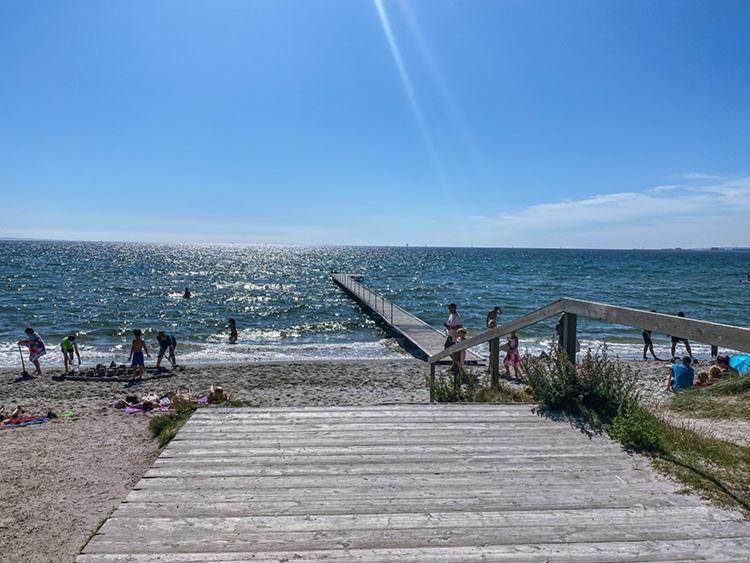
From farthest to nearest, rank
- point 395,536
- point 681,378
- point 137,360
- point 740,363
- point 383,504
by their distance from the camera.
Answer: point 137,360 → point 740,363 → point 681,378 → point 383,504 → point 395,536

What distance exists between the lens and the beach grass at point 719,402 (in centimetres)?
660

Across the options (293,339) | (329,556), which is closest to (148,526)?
(329,556)

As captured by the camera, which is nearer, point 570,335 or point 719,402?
point 570,335

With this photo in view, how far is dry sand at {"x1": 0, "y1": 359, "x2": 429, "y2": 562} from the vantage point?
172 inches

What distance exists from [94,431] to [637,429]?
7.05m

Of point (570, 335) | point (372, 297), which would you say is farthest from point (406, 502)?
point (372, 297)

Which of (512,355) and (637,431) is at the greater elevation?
(637,431)

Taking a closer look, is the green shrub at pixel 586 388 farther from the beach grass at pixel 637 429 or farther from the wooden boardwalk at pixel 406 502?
the wooden boardwalk at pixel 406 502

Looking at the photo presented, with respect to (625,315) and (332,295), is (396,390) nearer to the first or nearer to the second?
(625,315)

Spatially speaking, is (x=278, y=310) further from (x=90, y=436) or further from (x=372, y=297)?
(x=90, y=436)

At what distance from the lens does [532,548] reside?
2631 mm

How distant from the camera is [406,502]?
3113 millimetres

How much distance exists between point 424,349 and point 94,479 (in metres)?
13.3

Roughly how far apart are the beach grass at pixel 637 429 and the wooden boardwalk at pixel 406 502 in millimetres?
165
